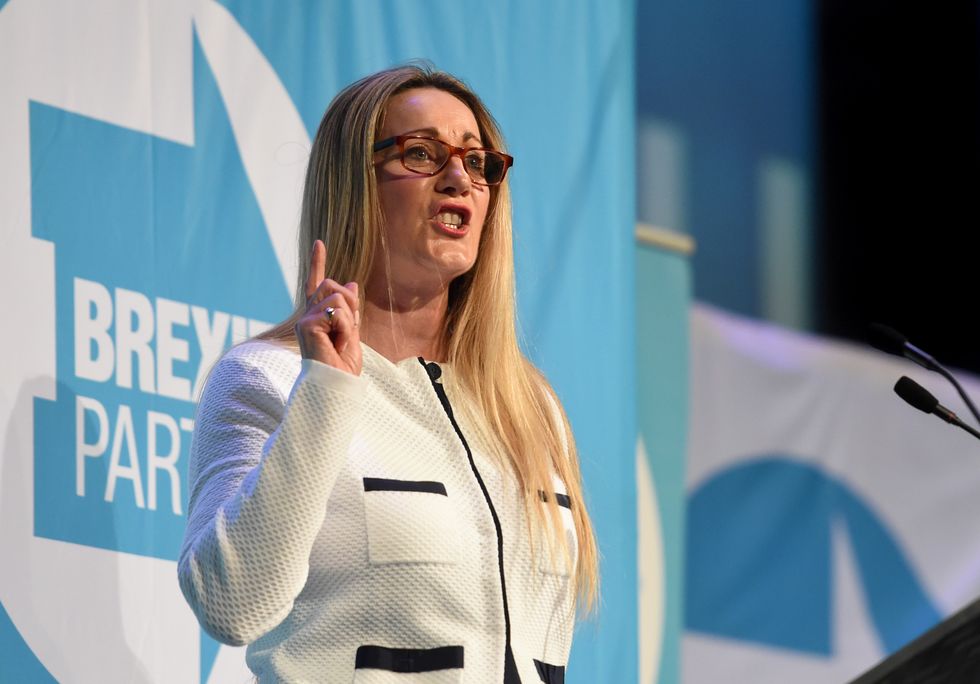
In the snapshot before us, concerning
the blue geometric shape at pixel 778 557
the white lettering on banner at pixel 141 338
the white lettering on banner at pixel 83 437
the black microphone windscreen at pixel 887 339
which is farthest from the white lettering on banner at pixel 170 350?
the blue geometric shape at pixel 778 557

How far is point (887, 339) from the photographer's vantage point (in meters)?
2.28

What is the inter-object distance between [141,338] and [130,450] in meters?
0.17

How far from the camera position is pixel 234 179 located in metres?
2.52

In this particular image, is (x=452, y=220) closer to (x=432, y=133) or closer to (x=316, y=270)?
(x=432, y=133)

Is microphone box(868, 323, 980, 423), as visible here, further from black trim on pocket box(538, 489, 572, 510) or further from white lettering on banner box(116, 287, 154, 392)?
white lettering on banner box(116, 287, 154, 392)

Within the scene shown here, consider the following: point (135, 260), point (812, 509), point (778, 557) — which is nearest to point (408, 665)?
point (135, 260)

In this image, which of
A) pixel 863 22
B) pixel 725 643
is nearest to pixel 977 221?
pixel 863 22

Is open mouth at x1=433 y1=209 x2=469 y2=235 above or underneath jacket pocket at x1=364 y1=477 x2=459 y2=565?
above

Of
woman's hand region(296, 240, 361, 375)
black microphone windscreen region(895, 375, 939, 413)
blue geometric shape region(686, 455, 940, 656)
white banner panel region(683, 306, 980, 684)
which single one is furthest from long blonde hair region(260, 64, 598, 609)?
blue geometric shape region(686, 455, 940, 656)

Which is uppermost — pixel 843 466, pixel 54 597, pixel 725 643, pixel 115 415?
pixel 115 415

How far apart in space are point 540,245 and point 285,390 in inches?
49.3

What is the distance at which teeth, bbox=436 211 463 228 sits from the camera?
211cm

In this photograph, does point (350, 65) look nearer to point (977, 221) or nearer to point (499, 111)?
point (499, 111)

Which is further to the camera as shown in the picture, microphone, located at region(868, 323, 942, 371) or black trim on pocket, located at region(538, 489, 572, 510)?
microphone, located at region(868, 323, 942, 371)
